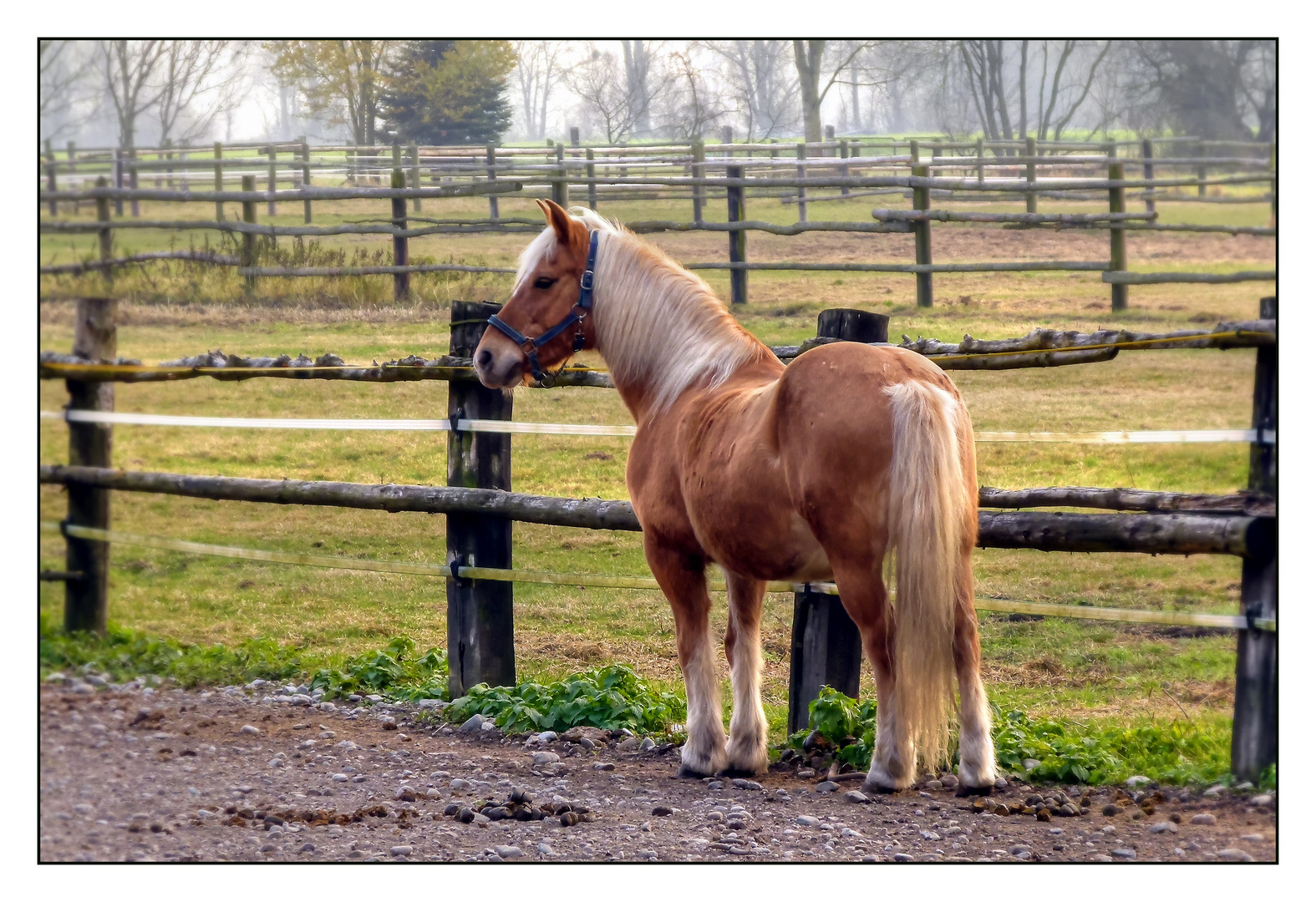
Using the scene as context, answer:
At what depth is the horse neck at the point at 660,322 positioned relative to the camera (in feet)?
10.7

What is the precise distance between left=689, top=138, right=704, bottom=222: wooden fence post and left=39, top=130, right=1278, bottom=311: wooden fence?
14 millimetres

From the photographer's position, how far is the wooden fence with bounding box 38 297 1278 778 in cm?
275

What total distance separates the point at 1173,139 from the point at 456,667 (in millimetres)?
3091

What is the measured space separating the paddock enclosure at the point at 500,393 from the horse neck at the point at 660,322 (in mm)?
520

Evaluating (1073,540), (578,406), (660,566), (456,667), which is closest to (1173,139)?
(1073,540)

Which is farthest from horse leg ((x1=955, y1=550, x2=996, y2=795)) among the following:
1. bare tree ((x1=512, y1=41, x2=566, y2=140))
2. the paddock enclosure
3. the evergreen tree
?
the evergreen tree

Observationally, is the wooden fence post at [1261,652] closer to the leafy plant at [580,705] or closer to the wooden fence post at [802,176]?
the leafy plant at [580,705]

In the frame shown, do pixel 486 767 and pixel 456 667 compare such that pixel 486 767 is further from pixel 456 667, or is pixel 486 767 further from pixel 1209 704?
pixel 1209 704

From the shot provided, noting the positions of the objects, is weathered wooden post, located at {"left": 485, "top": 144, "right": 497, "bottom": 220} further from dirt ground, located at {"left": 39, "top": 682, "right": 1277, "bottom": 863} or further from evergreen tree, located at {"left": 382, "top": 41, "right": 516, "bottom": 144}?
dirt ground, located at {"left": 39, "top": 682, "right": 1277, "bottom": 863}

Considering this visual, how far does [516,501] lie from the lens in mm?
4039

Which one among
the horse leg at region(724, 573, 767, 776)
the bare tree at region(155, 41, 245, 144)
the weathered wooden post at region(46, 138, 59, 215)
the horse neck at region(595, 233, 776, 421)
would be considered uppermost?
the bare tree at region(155, 41, 245, 144)

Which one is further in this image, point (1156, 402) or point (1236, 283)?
point (1156, 402)

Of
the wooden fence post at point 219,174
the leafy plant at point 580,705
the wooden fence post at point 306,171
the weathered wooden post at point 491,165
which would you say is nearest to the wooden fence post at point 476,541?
the leafy plant at point 580,705

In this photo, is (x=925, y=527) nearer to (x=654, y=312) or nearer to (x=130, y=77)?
(x=654, y=312)
